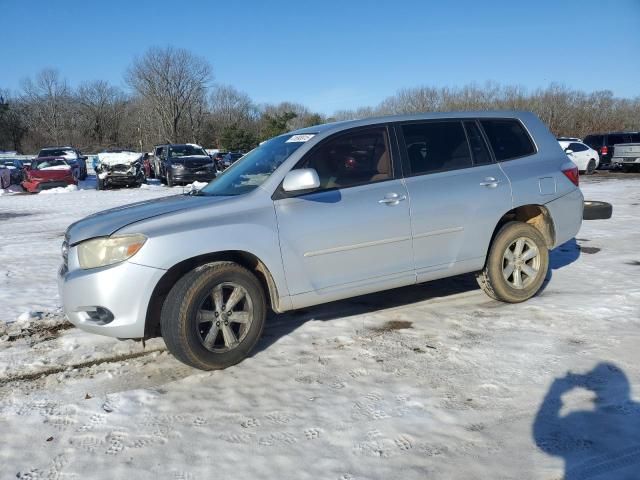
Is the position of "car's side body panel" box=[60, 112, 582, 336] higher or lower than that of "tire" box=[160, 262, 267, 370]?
higher

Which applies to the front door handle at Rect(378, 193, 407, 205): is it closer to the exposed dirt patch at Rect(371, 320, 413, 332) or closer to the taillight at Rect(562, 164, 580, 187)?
the exposed dirt patch at Rect(371, 320, 413, 332)

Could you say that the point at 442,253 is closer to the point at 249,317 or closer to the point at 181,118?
the point at 249,317

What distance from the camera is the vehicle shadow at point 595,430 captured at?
2506 mm

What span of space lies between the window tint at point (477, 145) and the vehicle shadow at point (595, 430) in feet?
7.03

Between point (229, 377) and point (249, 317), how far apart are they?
0.45 metres

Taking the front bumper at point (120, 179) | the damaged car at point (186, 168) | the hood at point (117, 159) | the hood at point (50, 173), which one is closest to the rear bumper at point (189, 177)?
the damaged car at point (186, 168)

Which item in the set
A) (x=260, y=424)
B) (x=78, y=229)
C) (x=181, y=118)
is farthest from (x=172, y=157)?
(x=181, y=118)

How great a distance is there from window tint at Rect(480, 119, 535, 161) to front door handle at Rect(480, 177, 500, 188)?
0.29 m

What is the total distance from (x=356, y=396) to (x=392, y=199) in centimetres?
165

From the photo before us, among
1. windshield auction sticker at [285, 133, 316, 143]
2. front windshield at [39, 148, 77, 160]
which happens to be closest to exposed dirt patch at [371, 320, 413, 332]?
windshield auction sticker at [285, 133, 316, 143]

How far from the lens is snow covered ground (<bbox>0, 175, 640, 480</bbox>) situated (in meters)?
2.62

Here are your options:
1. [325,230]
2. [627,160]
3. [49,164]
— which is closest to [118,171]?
[49,164]

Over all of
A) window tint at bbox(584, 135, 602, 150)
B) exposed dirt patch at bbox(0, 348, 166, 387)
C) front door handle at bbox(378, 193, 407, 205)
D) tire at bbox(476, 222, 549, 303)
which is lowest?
exposed dirt patch at bbox(0, 348, 166, 387)

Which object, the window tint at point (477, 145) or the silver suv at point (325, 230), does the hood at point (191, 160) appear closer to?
the silver suv at point (325, 230)
